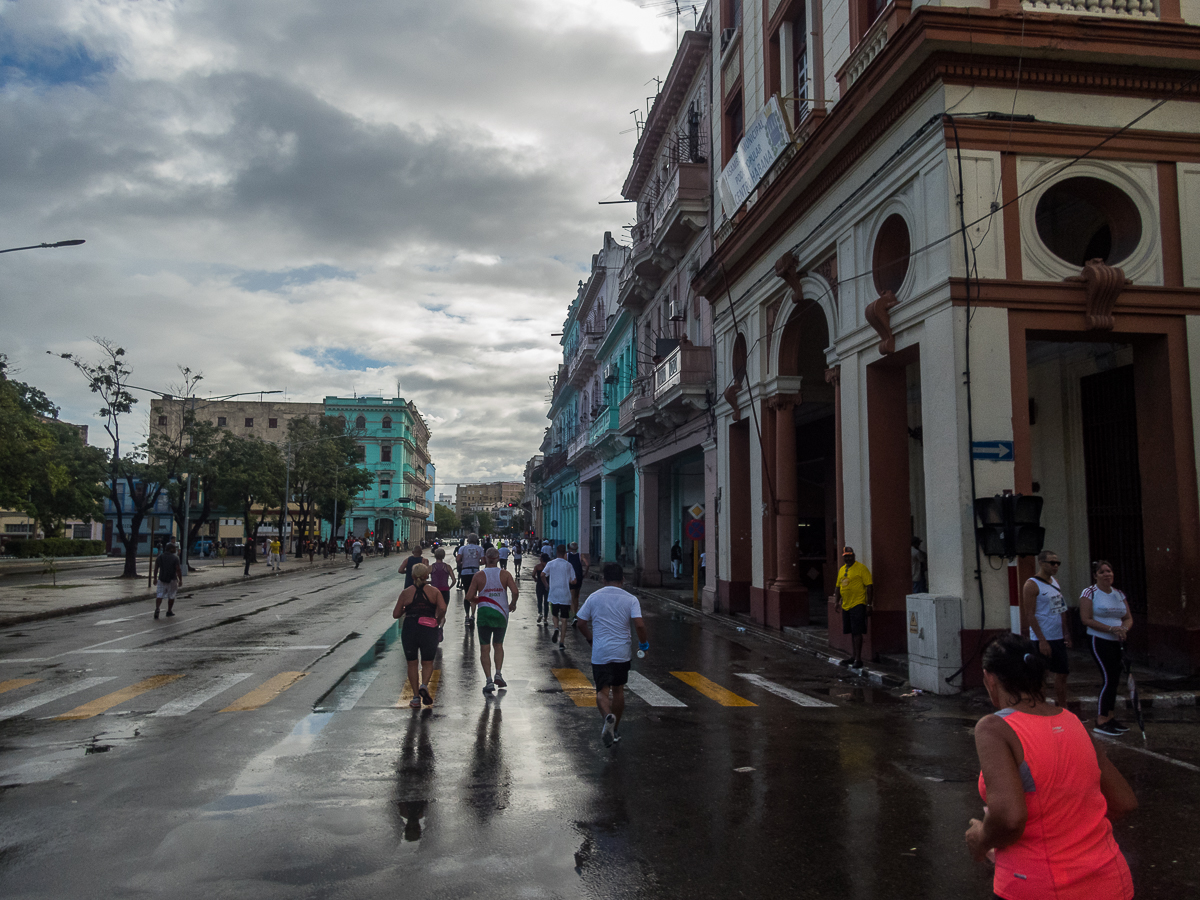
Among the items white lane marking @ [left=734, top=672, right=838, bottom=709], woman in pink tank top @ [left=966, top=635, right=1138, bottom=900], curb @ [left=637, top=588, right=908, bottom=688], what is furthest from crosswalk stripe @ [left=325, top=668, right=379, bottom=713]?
woman in pink tank top @ [left=966, top=635, right=1138, bottom=900]

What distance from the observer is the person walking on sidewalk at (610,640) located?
8156mm

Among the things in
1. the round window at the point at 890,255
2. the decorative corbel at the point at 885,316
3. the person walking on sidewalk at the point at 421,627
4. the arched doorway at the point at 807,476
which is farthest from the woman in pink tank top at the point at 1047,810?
the arched doorway at the point at 807,476

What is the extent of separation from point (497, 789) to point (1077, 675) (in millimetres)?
9151

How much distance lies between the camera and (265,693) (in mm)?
10578

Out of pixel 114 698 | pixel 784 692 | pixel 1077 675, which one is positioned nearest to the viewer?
pixel 114 698

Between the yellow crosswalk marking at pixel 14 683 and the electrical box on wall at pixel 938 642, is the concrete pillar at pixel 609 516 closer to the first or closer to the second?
the electrical box on wall at pixel 938 642

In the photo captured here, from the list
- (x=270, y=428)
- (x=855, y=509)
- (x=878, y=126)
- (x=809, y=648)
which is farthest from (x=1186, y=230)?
(x=270, y=428)

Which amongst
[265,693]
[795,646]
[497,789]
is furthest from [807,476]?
[497,789]

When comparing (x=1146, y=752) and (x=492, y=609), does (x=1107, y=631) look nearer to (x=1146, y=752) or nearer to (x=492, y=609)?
(x=1146, y=752)

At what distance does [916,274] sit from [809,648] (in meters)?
6.80

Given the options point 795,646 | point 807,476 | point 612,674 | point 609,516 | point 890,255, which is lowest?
point 795,646

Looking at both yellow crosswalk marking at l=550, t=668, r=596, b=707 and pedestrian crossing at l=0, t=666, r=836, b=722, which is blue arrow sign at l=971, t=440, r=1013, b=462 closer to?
pedestrian crossing at l=0, t=666, r=836, b=722

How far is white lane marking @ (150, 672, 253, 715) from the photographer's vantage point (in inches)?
377

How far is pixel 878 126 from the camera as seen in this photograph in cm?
1370
